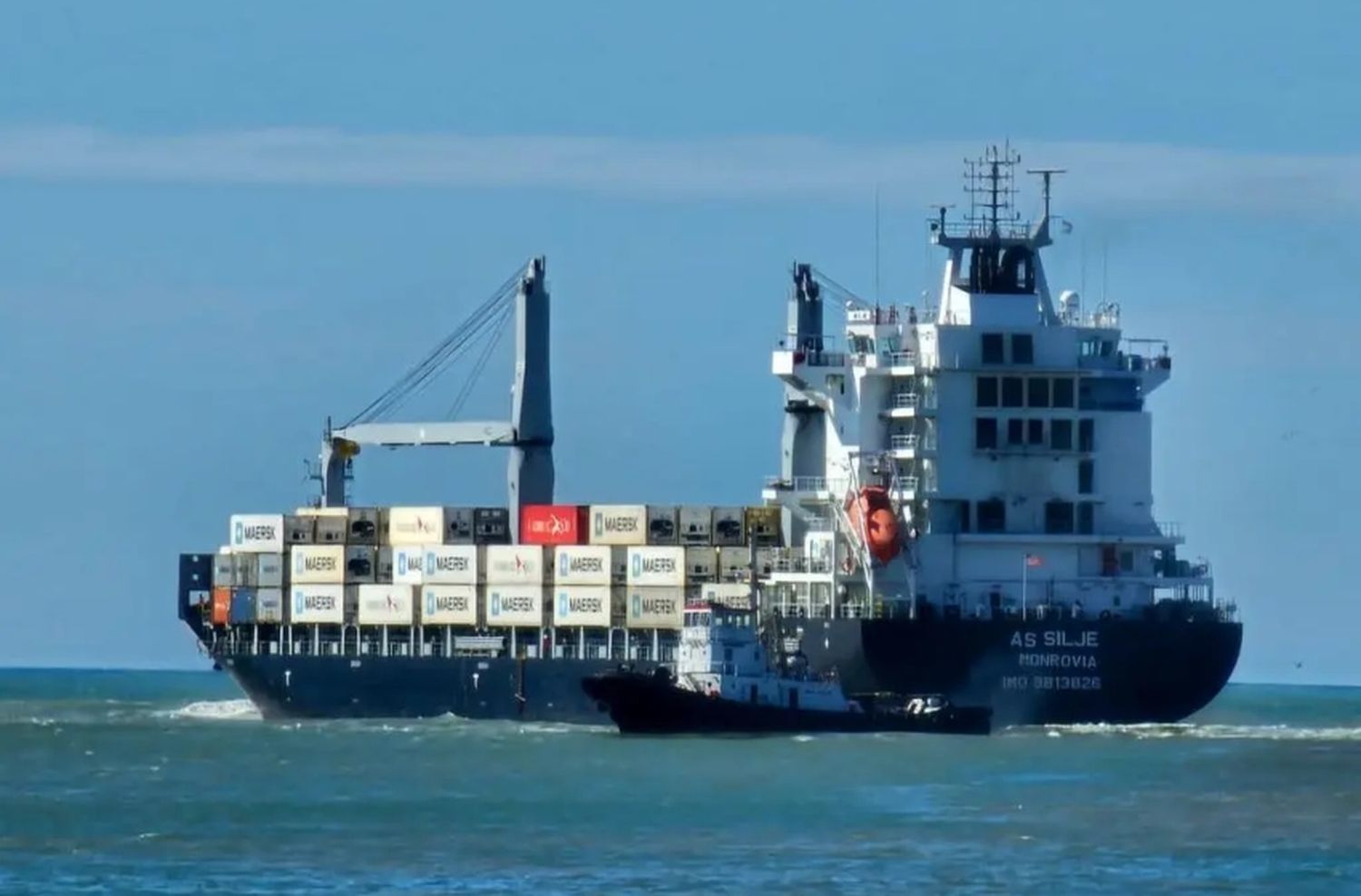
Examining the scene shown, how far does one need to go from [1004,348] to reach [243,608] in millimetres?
26045

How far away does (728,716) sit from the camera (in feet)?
300

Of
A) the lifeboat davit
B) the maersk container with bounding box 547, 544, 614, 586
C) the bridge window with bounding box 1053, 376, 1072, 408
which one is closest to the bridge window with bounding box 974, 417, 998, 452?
the bridge window with bounding box 1053, 376, 1072, 408

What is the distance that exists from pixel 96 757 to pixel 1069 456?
2401cm

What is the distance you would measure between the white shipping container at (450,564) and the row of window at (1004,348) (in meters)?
17.9

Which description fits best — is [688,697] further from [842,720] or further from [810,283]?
A: [810,283]

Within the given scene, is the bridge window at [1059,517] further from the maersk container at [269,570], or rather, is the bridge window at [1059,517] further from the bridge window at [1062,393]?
the maersk container at [269,570]

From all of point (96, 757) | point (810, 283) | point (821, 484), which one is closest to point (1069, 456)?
point (821, 484)

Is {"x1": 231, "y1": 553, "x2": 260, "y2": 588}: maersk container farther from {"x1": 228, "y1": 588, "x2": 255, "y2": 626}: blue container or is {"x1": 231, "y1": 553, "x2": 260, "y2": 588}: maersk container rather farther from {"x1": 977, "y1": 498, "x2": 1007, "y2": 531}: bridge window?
{"x1": 977, "y1": 498, "x2": 1007, "y2": 531}: bridge window

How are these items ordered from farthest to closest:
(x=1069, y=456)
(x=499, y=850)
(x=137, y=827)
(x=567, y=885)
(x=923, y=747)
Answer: (x=1069, y=456) < (x=923, y=747) < (x=137, y=827) < (x=499, y=850) < (x=567, y=885)

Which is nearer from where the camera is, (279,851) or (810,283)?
(279,851)

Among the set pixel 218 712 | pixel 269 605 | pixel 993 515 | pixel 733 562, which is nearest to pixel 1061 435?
pixel 993 515

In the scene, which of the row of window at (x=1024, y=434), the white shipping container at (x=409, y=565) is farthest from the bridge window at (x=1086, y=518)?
the white shipping container at (x=409, y=565)

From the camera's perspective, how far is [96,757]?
306 feet

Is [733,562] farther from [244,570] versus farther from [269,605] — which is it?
[244,570]
